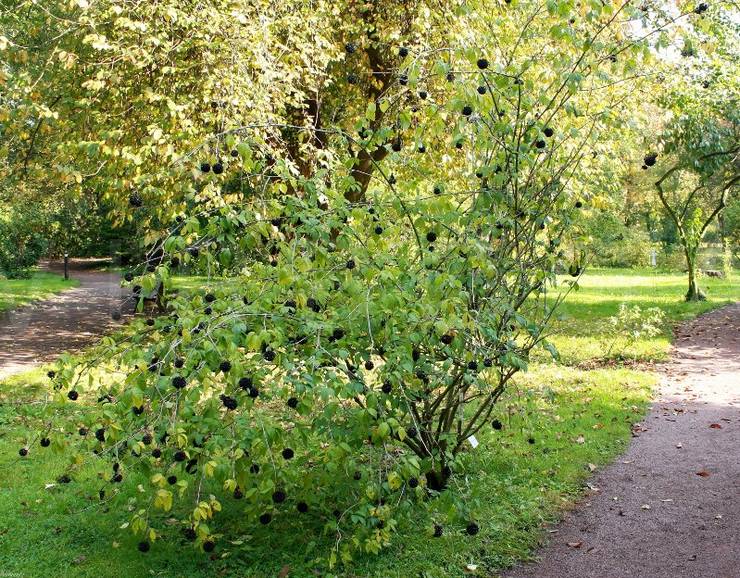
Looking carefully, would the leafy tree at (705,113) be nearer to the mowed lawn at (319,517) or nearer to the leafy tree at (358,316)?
the mowed lawn at (319,517)

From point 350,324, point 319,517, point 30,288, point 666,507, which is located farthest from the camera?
point 30,288

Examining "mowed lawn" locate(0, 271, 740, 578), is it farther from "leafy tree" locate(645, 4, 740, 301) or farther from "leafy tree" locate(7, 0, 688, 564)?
"leafy tree" locate(645, 4, 740, 301)

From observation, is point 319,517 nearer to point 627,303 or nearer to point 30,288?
point 627,303

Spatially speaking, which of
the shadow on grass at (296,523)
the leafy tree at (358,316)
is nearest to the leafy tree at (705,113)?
the shadow on grass at (296,523)

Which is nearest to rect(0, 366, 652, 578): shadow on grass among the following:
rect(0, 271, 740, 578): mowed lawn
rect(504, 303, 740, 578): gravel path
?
rect(0, 271, 740, 578): mowed lawn

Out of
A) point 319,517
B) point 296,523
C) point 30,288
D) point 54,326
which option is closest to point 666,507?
point 319,517

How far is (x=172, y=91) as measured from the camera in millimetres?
9641

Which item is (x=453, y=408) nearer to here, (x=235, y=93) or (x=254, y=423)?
(x=254, y=423)

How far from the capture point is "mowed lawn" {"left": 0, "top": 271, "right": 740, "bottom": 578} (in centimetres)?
468

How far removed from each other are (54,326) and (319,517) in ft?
44.0

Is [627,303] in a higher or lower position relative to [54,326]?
higher

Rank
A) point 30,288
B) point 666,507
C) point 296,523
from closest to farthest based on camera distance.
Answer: point 296,523, point 666,507, point 30,288

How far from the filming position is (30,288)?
24094mm

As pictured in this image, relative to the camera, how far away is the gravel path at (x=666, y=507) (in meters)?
4.69
